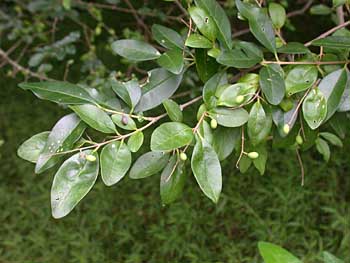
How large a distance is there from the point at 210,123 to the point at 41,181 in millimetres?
1944

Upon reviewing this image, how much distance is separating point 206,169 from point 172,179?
102mm

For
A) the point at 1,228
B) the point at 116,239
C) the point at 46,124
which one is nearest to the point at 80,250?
the point at 116,239

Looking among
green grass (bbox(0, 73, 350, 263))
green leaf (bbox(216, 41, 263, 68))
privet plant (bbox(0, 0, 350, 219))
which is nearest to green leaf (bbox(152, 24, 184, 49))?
privet plant (bbox(0, 0, 350, 219))

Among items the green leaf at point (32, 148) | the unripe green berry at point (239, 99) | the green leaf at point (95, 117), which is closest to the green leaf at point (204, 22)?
the unripe green berry at point (239, 99)

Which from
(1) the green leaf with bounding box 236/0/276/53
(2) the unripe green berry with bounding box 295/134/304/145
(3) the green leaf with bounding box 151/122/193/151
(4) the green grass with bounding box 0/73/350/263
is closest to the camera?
(3) the green leaf with bounding box 151/122/193/151

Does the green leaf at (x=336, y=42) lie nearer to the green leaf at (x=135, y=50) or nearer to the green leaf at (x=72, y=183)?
the green leaf at (x=135, y=50)

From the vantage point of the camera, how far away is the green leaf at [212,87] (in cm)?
83

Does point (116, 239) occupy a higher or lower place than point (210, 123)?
lower

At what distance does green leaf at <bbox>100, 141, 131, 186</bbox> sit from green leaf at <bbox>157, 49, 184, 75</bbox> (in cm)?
16

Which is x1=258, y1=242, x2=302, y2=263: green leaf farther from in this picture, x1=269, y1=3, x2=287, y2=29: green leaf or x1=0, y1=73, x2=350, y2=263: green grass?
x1=0, y1=73, x2=350, y2=263: green grass

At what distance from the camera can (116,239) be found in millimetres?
2301

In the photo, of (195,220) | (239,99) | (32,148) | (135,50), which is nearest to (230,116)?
(239,99)

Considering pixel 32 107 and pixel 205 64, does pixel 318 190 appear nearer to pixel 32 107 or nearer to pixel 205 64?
pixel 205 64

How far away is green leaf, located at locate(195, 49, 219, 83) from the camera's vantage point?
859 mm
